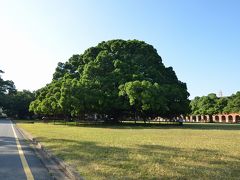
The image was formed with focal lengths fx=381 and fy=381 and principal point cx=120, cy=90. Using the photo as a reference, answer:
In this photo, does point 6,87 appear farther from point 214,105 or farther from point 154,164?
point 154,164

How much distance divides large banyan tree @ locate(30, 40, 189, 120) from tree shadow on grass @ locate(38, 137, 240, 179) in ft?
90.3

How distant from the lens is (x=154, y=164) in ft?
34.7

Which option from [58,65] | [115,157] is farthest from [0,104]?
[115,157]

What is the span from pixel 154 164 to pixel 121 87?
32.9 metres

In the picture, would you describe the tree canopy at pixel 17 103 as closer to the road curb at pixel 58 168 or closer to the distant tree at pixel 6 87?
the distant tree at pixel 6 87

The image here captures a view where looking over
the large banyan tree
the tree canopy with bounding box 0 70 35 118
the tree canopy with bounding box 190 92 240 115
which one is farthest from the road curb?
the tree canopy with bounding box 190 92 240 115

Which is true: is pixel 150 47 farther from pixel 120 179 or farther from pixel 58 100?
pixel 120 179

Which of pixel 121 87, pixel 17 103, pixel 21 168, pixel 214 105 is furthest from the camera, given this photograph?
pixel 214 105

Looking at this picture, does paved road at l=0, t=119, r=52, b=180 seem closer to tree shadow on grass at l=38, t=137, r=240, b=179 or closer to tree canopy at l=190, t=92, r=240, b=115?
tree shadow on grass at l=38, t=137, r=240, b=179

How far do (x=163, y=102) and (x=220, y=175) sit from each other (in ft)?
109

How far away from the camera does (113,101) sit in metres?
43.5

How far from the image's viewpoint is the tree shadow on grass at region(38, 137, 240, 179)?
8.91m

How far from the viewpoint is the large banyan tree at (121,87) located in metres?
41.9

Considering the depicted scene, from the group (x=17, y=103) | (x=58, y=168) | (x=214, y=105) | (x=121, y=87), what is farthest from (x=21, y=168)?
(x=214, y=105)
